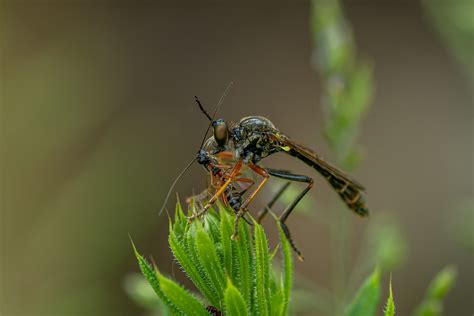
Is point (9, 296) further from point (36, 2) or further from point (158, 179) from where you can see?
point (36, 2)

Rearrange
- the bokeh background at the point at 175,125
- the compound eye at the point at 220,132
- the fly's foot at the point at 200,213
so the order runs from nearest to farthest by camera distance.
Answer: the fly's foot at the point at 200,213
the compound eye at the point at 220,132
the bokeh background at the point at 175,125

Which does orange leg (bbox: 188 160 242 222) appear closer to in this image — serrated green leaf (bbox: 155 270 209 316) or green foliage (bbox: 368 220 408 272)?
serrated green leaf (bbox: 155 270 209 316)

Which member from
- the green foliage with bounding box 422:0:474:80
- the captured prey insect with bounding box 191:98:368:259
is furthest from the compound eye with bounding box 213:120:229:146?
the green foliage with bounding box 422:0:474:80

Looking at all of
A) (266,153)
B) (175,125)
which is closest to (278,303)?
(266,153)

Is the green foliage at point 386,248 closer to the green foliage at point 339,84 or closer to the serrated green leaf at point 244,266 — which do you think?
the green foliage at point 339,84

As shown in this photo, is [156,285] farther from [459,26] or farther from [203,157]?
[459,26]

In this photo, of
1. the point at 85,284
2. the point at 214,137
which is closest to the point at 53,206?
the point at 85,284

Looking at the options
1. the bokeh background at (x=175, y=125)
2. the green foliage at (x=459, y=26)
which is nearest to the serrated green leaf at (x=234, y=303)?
the bokeh background at (x=175, y=125)

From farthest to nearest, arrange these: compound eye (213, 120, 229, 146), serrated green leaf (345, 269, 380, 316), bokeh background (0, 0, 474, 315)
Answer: bokeh background (0, 0, 474, 315) < compound eye (213, 120, 229, 146) < serrated green leaf (345, 269, 380, 316)
